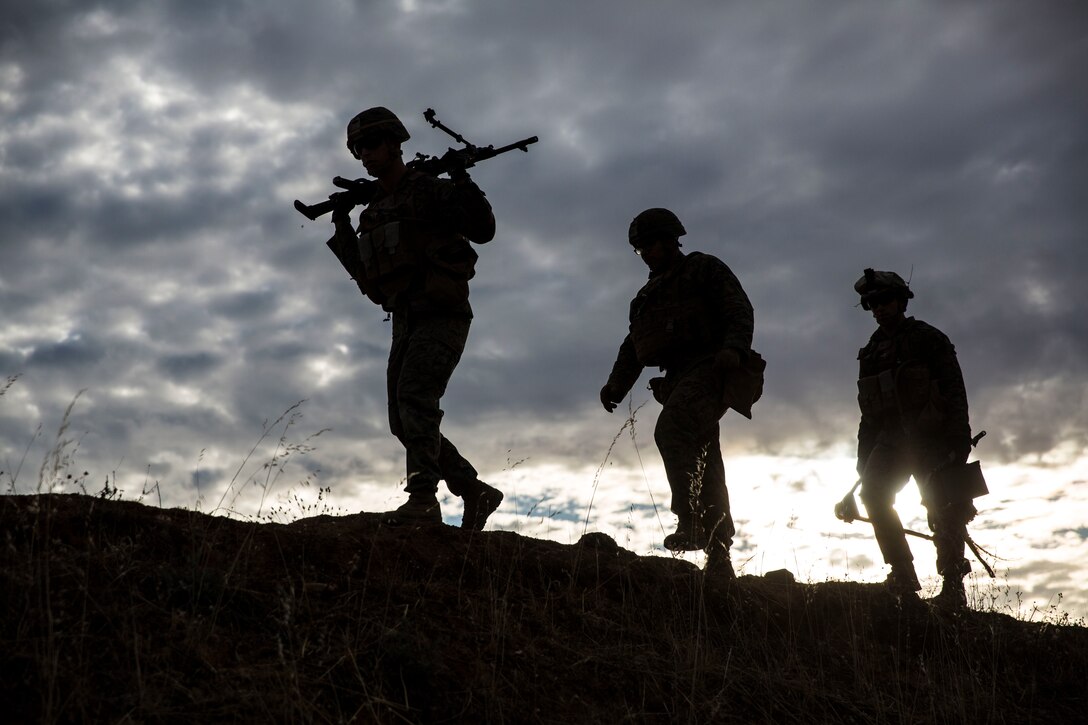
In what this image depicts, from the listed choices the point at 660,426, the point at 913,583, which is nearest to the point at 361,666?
the point at 660,426

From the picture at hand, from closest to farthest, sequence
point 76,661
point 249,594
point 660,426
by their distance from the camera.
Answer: point 76,661, point 249,594, point 660,426

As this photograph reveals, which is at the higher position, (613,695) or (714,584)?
(714,584)

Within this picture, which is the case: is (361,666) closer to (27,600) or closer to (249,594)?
(249,594)

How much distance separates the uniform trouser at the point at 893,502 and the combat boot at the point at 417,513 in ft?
→ 12.9

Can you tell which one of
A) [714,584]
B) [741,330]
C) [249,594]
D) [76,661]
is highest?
[741,330]

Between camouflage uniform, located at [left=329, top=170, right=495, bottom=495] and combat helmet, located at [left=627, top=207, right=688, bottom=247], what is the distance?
134 centimetres

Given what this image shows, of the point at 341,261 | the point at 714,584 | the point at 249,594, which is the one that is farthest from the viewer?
the point at 341,261

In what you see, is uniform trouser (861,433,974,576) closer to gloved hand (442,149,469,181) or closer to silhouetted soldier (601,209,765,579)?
silhouetted soldier (601,209,765,579)

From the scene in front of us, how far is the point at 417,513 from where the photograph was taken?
18.2ft

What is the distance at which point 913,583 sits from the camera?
293 inches

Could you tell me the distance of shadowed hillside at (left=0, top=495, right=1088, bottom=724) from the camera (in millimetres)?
3330

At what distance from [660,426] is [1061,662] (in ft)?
9.21

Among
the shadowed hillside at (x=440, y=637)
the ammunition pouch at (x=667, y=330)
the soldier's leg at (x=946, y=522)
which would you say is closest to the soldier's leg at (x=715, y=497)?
the shadowed hillside at (x=440, y=637)

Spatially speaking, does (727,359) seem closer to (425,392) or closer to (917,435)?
(425,392)
